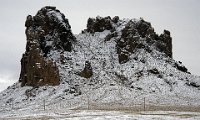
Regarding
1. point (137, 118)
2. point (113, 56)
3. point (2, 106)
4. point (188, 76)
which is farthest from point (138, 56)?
point (137, 118)

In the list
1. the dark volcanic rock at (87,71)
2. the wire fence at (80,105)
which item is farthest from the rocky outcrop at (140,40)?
the wire fence at (80,105)

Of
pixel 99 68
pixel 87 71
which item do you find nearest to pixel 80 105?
pixel 87 71

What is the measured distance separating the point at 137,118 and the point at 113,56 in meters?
64.4

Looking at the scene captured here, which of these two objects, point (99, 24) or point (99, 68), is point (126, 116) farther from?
point (99, 24)

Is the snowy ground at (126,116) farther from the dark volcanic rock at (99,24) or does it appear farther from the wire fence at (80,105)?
the dark volcanic rock at (99,24)

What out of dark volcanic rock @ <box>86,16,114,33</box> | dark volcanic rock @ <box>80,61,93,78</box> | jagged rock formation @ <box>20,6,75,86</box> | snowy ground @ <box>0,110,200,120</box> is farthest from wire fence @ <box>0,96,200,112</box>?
dark volcanic rock @ <box>86,16,114,33</box>

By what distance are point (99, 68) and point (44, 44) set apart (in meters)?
16.9

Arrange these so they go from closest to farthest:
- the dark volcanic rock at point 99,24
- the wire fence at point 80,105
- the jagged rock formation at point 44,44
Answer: the wire fence at point 80,105
the jagged rock formation at point 44,44
the dark volcanic rock at point 99,24

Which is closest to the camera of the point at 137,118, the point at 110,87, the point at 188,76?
the point at 137,118

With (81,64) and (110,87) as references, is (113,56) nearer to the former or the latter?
(81,64)

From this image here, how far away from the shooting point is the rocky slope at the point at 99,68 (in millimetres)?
84044

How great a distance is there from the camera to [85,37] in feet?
389

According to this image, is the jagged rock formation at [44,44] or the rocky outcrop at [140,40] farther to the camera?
the rocky outcrop at [140,40]

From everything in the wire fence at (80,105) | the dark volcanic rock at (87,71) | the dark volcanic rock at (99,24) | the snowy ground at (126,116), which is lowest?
the snowy ground at (126,116)
